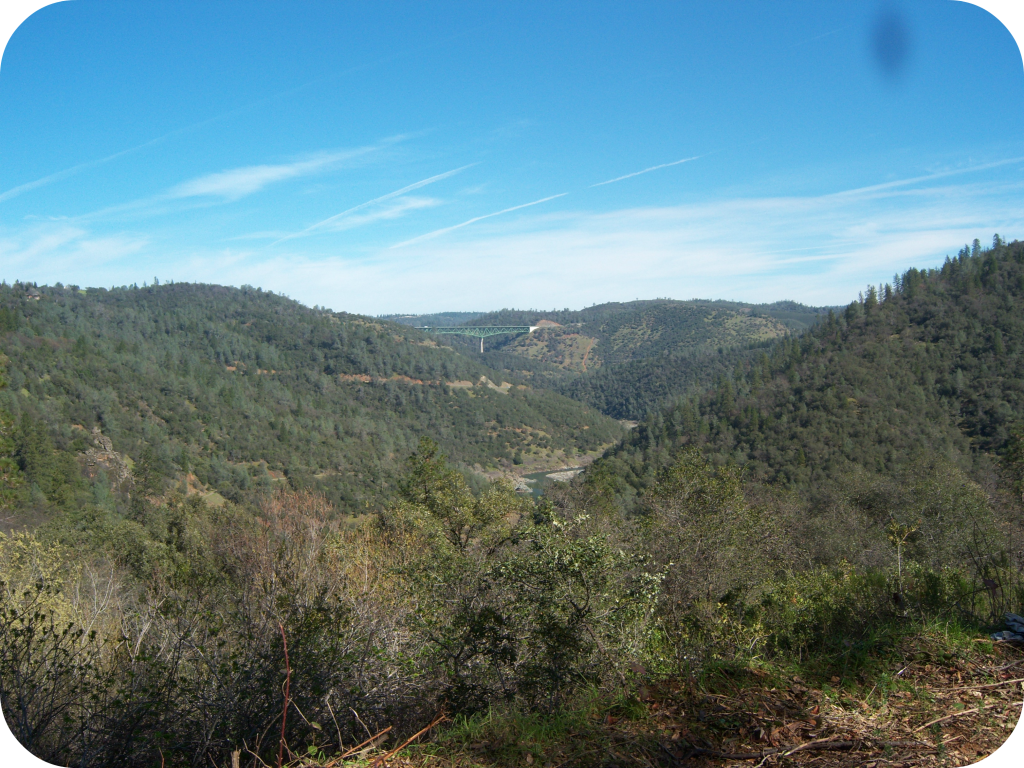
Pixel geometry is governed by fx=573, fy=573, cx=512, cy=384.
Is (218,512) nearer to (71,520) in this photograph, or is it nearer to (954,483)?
(71,520)

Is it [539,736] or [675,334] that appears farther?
[675,334]

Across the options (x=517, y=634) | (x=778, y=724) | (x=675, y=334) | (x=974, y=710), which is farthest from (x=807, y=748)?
(x=675, y=334)

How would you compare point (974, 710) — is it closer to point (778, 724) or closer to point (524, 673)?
point (778, 724)

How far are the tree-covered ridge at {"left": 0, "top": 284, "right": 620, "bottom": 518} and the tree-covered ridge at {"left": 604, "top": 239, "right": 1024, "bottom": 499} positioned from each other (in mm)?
33259

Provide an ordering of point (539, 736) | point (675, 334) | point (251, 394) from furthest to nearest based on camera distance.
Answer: point (675, 334), point (251, 394), point (539, 736)

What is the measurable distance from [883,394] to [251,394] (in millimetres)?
79337

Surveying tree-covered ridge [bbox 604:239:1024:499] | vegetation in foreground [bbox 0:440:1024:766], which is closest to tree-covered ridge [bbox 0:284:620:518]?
tree-covered ridge [bbox 604:239:1024:499]

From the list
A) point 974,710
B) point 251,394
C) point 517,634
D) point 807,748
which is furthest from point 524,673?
point 251,394

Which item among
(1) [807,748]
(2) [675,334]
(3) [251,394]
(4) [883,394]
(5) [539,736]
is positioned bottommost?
(4) [883,394]

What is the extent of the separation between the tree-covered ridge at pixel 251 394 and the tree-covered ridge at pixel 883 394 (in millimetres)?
33259

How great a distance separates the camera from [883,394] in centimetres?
5375

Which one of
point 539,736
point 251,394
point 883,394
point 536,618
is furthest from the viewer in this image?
point 251,394

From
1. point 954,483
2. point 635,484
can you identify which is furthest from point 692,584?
point 635,484

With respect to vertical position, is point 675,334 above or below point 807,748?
above
